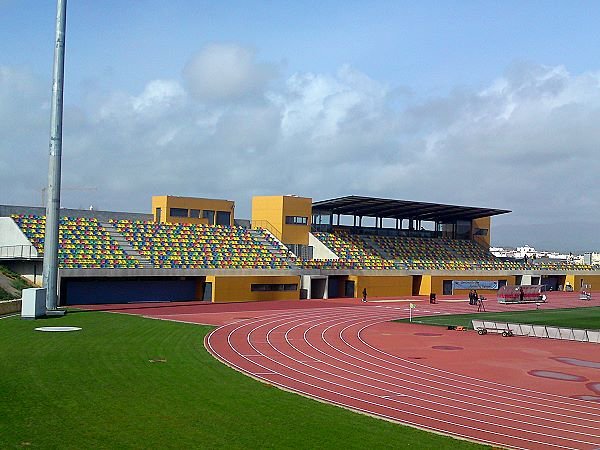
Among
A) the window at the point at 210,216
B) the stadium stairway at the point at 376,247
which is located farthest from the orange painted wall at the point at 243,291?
the stadium stairway at the point at 376,247

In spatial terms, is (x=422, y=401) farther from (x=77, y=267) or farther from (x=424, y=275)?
(x=424, y=275)

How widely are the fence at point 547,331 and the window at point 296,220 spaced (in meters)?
29.9

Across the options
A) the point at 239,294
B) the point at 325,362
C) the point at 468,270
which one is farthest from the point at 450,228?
the point at 325,362

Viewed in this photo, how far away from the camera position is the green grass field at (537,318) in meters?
42.6

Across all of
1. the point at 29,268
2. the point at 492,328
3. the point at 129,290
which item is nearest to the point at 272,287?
the point at 129,290

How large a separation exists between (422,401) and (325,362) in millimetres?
6728

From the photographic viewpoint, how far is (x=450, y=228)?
277ft

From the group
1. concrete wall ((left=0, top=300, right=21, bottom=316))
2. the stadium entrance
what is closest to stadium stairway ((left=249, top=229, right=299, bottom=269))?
the stadium entrance

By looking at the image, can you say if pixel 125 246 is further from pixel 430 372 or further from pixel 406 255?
pixel 430 372

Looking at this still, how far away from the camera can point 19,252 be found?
48.0 metres

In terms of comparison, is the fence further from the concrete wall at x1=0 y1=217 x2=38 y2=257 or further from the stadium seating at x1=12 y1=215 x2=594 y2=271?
the concrete wall at x1=0 y1=217 x2=38 y2=257

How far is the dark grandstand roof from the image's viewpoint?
67.1 metres

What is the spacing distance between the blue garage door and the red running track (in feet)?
26.0

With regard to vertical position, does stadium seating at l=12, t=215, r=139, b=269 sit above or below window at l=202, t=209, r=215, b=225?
below
